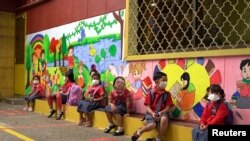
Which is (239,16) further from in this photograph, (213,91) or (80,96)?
(80,96)

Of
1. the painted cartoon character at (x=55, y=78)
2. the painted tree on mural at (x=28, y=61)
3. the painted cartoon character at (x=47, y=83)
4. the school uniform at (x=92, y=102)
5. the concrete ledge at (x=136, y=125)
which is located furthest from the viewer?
the painted tree on mural at (x=28, y=61)

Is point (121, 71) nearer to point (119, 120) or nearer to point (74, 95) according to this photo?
point (119, 120)

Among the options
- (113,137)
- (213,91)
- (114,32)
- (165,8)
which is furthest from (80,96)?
(213,91)

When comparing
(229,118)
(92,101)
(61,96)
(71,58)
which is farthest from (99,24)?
(229,118)

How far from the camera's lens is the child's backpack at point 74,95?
8680mm

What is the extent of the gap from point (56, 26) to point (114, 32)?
285cm

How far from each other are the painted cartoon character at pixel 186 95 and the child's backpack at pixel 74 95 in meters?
2.90

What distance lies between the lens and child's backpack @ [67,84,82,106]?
28.5 ft

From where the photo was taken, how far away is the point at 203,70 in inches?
240

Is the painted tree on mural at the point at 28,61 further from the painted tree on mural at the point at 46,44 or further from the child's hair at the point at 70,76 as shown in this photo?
the child's hair at the point at 70,76

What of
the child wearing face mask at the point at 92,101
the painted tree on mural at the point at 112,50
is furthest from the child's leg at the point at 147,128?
the painted tree on mural at the point at 112,50

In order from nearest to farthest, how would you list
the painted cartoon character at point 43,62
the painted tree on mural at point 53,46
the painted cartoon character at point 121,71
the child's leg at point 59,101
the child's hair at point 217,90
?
the child's hair at point 217,90 → the painted cartoon character at point 121,71 → the child's leg at point 59,101 → the painted tree on mural at point 53,46 → the painted cartoon character at point 43,62

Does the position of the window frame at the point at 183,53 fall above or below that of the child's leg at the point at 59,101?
above

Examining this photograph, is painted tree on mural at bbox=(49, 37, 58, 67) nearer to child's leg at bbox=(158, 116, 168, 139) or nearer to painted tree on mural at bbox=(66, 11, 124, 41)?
painted tree on mural at bbox=(66, 11, 124, 41)
